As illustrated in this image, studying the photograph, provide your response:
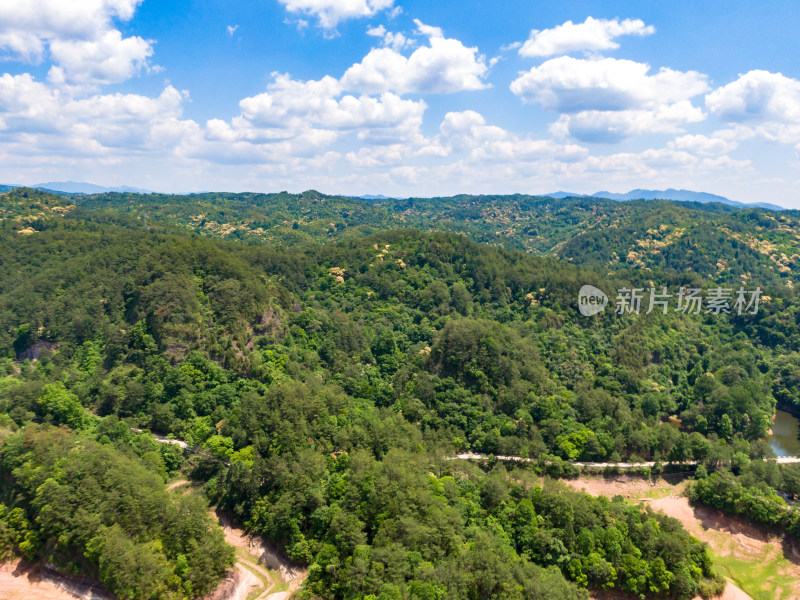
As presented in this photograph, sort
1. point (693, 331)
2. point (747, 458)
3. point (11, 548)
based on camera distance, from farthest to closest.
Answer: point (693, 331) < point (747, 458) < point (11, 548)

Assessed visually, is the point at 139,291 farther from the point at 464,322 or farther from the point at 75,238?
the point at 464,322

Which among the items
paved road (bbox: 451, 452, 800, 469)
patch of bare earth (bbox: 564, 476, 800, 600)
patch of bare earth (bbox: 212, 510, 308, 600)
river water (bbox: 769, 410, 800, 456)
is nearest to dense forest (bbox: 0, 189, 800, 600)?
paved road (bbox: 451, 452, 800, 469)

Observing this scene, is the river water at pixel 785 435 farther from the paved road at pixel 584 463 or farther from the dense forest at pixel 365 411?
the paved road at pixel 584 463

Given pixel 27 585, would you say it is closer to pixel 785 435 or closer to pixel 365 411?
pixel 365 411

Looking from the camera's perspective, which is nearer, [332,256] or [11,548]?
[11,548]

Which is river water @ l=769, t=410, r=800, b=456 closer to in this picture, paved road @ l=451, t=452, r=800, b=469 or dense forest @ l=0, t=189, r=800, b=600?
dense forest @ l=0, t=189, r=800, b=600

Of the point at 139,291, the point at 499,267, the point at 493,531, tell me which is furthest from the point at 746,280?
the point at 139,291
